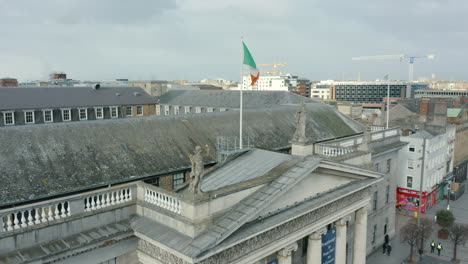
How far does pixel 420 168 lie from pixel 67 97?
54137 mm

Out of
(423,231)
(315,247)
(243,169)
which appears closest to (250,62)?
(243,169)

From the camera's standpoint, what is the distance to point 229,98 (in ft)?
232

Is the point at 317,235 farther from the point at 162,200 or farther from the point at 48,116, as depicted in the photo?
the point at 48,116

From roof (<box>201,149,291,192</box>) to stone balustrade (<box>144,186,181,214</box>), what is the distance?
2.85 m

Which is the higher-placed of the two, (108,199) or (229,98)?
(229,98)

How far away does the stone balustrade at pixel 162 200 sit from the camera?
48.4 ft

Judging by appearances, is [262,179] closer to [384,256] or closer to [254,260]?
[254,260]

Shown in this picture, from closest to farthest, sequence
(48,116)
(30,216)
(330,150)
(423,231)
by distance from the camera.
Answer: (30,216) → (330,150) → (423,231) → (48,116)

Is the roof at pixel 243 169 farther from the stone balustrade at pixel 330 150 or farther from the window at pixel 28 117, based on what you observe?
the window at pixel 28 117

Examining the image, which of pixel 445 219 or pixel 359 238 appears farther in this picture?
pixel 445 219

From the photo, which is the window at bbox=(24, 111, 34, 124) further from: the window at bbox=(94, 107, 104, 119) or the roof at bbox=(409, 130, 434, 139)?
the roof at bbox=(409, 130, 434, 139)

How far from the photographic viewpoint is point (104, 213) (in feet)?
50.6

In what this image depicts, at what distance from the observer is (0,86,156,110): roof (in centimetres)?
5467

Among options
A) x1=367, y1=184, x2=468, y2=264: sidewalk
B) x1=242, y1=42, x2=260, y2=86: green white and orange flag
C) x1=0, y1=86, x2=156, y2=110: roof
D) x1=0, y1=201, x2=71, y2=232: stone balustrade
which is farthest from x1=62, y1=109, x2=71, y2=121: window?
x1=0, y1=201, x2=71, y2=232: stone balustrade
